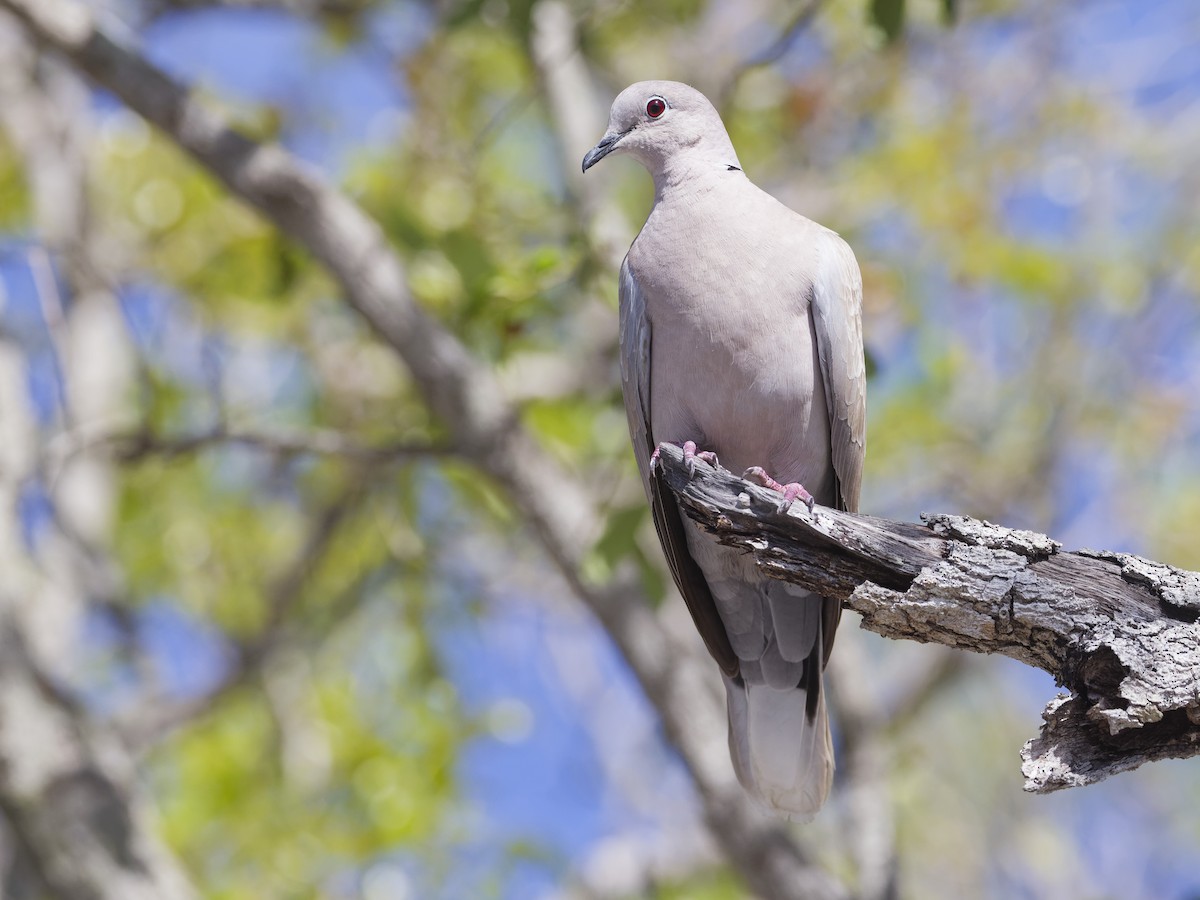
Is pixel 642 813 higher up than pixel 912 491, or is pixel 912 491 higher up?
pixel 912 491

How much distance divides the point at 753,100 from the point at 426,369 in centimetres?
368

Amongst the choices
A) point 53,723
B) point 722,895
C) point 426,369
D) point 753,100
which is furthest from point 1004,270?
point 53,723

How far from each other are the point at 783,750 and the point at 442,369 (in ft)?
6.57

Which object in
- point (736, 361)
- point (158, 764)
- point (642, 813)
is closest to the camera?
point (736, 361)

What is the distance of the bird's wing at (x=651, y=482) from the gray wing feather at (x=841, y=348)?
1.72 feet

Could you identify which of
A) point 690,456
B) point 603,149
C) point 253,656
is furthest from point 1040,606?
point 253,656

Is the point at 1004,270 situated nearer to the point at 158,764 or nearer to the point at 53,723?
the point at 53,723

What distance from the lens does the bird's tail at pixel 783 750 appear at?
4.05 meters

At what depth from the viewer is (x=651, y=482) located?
3.71 m

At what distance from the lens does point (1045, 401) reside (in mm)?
7219

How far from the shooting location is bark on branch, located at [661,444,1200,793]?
8.50ft

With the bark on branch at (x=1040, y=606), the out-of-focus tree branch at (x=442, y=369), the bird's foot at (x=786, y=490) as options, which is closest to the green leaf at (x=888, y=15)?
the bird's foot at (x=786, y=490)

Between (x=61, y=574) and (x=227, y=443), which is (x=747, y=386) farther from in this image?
(x=61, y=574)

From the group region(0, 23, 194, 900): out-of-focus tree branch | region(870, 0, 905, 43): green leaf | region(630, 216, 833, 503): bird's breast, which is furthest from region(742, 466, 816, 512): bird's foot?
region(0, 23, 194, 900): out-of-focus tree branch
